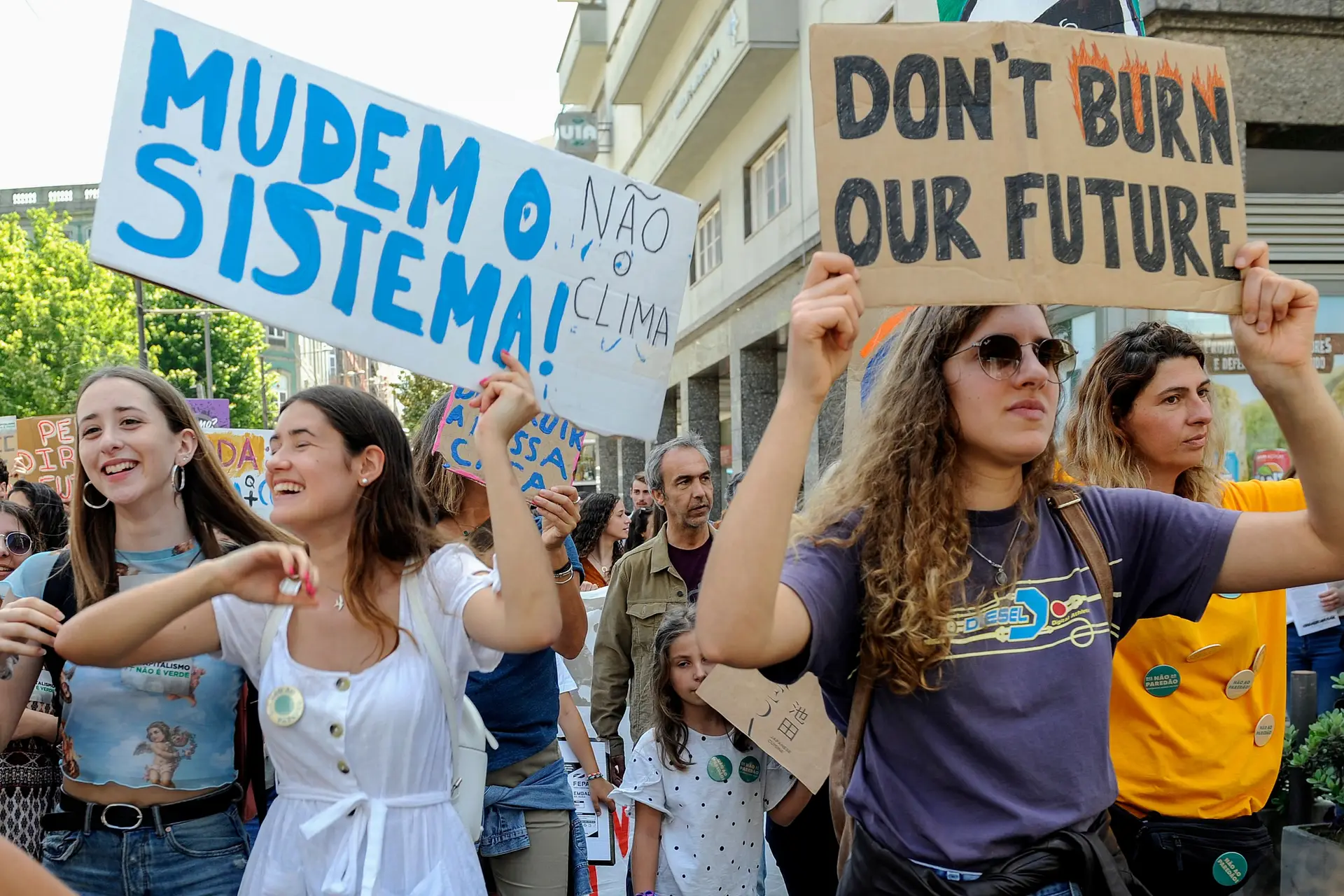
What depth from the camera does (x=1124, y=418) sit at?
3285mm

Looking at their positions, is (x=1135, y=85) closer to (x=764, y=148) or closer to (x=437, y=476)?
(x=437, y=476)

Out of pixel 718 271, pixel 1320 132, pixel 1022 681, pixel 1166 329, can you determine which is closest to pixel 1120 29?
pixel 1320 132

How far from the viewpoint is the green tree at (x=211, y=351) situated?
140ft

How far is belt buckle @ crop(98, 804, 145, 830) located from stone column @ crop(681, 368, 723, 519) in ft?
63.4

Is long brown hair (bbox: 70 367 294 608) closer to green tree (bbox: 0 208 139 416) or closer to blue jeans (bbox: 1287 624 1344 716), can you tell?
blue jeans (bbox: 1287 624 1344 716)

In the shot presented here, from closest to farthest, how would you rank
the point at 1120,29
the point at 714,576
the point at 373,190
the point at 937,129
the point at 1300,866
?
the point at 714,576, the point at 937,129, the point at 373,190, the point at 1300,866, the point at 1120,29

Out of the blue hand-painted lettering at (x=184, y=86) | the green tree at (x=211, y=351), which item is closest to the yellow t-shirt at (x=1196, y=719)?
the blue hand-painted lettering at (x=184, y=86)

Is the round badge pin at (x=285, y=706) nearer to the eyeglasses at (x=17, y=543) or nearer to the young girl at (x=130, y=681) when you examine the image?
the young girl at (x=130, y=681)

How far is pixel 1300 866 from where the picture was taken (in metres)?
4.09

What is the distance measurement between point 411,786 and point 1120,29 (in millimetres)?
5924

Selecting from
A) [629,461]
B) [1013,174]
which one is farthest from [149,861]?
[629,461]

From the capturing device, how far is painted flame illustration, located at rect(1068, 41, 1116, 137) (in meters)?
2.29

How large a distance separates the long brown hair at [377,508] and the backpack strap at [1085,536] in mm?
1464

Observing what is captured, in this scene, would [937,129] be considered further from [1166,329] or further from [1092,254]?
[1166,329]
